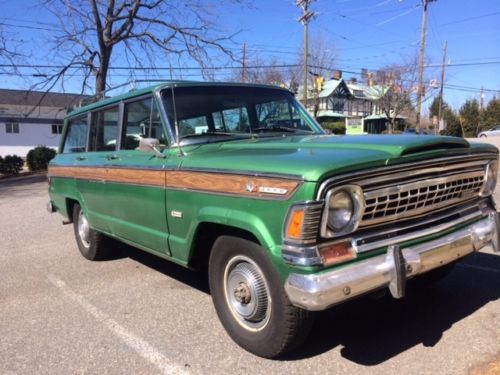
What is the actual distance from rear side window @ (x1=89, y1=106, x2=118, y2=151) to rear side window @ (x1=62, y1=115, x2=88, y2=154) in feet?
1.00

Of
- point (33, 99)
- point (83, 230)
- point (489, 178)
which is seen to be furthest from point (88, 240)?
point (33, 99)

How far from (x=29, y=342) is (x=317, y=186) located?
2.61 meters

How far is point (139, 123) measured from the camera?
4441 mm

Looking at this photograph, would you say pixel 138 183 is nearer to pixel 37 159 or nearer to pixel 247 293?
pixel 247 293

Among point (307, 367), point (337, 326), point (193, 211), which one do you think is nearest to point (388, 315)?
point (337, 326)

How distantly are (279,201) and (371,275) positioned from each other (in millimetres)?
671

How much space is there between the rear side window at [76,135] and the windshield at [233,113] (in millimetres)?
2141

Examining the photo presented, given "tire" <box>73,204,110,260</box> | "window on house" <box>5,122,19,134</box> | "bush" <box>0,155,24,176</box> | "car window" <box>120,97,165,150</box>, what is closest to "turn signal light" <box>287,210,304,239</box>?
"car window" <box>120,97,165,150</box>

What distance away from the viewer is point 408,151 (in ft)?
9.62

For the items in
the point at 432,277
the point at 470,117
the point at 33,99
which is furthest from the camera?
the point at 470,117

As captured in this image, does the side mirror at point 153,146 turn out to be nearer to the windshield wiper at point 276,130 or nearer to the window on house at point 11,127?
the windshield wiper at point 276,130

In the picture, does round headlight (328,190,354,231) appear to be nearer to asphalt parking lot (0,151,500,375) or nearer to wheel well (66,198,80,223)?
asphalt parking lot (0,151,500,375)

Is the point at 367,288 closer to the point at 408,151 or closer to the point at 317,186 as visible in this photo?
the point at 317,186

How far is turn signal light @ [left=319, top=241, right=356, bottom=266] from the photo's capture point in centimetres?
264
